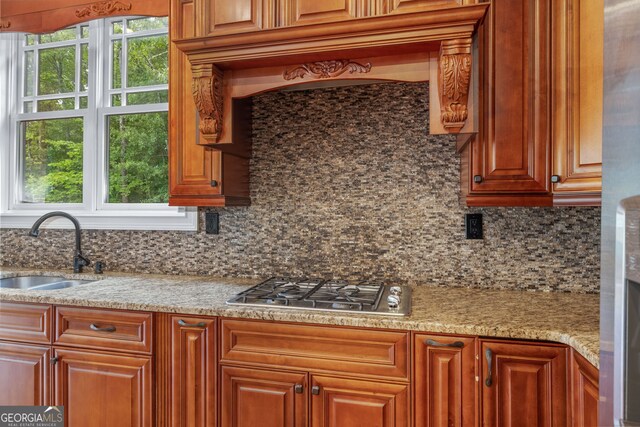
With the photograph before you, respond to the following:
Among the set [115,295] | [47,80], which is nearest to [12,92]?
[47,80]

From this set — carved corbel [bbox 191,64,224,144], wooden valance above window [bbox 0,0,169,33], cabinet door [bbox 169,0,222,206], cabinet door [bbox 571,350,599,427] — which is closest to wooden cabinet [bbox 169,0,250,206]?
cabinet door [bbox 169,0,222,206]

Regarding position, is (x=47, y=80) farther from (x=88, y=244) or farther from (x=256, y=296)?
(x=256, y=296)

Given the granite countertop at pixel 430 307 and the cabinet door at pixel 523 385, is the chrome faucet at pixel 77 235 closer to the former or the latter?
the granite countertop at pixel 430 307

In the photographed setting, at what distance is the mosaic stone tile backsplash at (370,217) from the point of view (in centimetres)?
193

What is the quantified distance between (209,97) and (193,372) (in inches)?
47.9

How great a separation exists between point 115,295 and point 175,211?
743mm

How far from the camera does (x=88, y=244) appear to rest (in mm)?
2621

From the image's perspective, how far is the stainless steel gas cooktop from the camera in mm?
1585

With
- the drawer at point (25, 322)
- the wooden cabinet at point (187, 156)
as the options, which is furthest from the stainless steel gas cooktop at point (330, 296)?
the drawer at point (25, 322)

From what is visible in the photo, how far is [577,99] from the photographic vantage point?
1481 millimetres

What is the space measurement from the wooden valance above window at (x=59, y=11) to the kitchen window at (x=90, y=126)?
0.77 ft

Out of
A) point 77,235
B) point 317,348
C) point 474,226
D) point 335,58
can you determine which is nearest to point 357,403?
point 317,348

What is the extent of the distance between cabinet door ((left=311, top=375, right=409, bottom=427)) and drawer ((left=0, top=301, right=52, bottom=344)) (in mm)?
1307

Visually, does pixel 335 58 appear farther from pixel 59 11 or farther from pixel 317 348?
pixel 59 11
